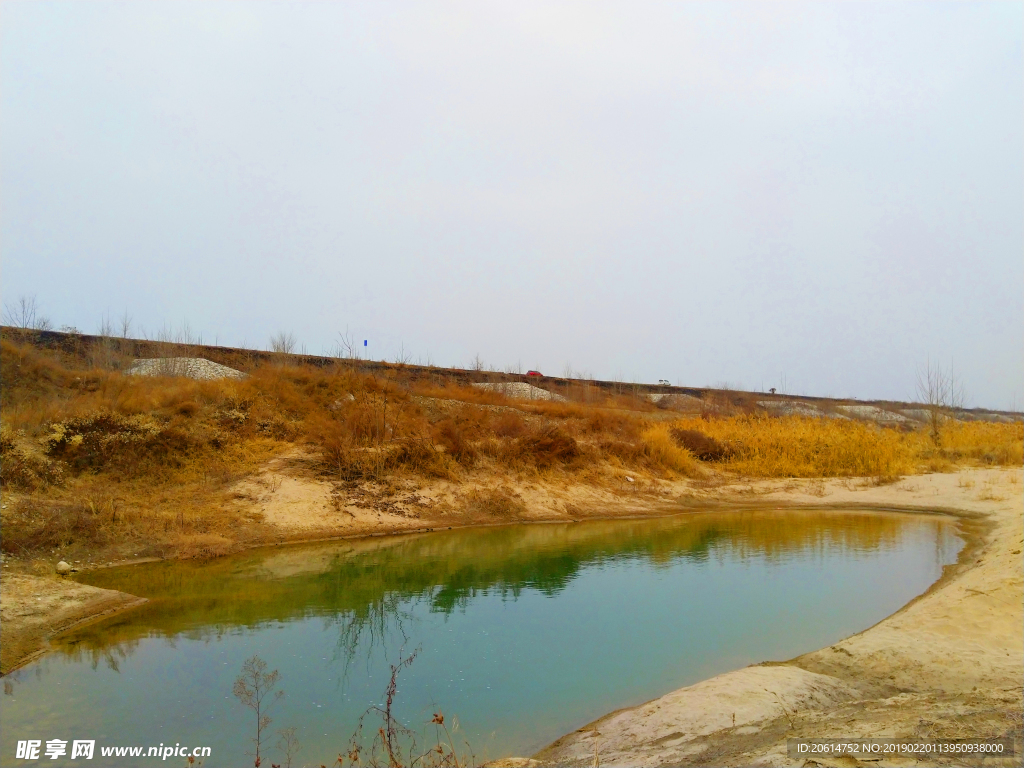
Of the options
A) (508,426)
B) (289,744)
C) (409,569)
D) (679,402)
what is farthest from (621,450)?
(679,402)

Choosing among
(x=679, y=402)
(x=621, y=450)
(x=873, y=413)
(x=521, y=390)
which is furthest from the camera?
(x=873, y=413)

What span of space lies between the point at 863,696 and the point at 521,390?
27.7 m

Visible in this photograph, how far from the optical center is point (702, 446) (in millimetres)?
26500

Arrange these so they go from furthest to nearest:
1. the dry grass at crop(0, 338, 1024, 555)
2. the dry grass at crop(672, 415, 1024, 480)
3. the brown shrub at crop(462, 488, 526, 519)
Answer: the dry grass at crop(672, 415, 1024, 480) < the brown shrub at crop(462, 488, 526, 519) < the dry grass at crop(0, 338, 1024, 555)

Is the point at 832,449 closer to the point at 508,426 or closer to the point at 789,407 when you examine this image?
the point at 508,426

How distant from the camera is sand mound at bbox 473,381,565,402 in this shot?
31875 millimetres

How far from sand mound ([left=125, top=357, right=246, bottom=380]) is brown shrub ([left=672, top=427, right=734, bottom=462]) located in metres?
16.5

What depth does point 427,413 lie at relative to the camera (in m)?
22.9

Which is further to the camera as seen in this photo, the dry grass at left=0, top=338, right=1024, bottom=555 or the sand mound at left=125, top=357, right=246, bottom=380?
the sand mound at left=125, top=357, right=246, bottom=380

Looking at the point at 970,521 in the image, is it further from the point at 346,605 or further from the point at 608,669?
the point at 346,605

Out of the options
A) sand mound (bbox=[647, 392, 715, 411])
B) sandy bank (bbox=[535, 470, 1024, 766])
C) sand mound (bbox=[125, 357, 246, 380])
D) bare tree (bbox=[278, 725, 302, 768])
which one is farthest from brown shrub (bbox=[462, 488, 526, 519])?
sand mound (bbox=[647, 392, 715, 411])

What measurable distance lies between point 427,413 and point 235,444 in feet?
22.0

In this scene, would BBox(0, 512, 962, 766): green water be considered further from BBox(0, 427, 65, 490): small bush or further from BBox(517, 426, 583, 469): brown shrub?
BBox(517, 426, 583, 469): brown shrub

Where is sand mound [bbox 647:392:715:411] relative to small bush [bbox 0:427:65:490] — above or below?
above
